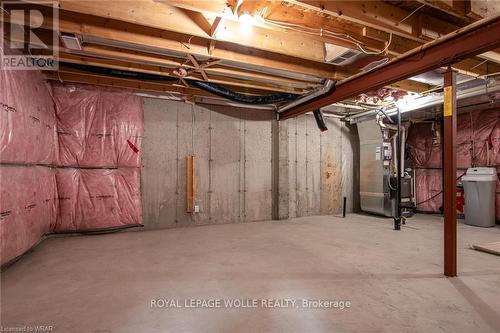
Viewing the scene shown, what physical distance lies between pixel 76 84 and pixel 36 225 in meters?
2.16

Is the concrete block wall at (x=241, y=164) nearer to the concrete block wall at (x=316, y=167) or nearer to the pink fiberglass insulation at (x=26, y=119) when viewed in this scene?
the concrete block wall at (x=316, y=167)

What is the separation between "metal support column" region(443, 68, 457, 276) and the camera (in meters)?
2.38

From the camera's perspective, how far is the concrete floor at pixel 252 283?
65.4 inches

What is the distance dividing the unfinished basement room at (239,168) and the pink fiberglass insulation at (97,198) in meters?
0.02

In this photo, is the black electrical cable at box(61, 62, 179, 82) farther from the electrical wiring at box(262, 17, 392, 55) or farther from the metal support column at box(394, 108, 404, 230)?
the metal support column at box(394, 108, 404, 230)

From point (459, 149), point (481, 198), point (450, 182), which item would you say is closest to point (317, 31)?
point (450, 182)

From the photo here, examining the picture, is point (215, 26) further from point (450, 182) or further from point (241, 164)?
point (241, 164)

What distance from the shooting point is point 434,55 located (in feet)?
8.23

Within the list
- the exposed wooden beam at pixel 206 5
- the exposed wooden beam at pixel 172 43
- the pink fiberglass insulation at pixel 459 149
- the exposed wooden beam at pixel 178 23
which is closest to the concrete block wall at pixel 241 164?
the pink fiberglass insulation at pixel 459 149

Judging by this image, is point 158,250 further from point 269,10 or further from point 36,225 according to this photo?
point 269,10

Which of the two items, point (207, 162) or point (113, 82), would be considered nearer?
point (113, 82)

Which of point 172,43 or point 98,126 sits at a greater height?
point 172,43

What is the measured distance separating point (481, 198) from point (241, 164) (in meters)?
4.50

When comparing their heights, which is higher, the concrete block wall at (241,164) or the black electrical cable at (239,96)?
the black electrical cable at (239,96)
